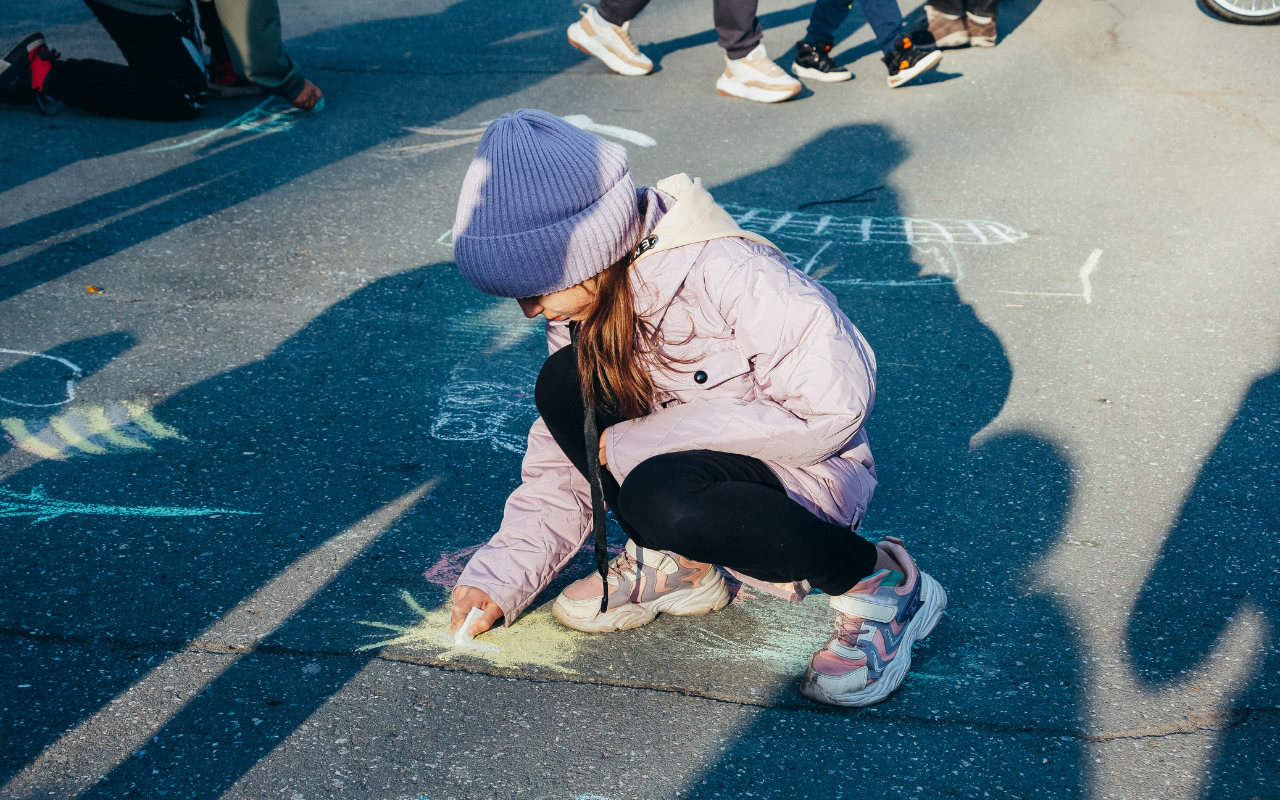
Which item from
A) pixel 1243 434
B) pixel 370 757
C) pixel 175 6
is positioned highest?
pixel 175 6

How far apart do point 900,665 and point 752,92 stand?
367cm

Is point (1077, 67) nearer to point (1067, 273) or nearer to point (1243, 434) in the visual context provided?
point (1067, 273)

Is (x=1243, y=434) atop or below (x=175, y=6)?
below

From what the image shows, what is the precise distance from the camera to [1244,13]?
5719 mm

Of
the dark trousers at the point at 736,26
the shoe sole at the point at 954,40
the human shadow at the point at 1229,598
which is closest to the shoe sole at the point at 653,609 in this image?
the human shadow at the point at 1229,598

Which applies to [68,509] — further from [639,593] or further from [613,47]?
[613,47]

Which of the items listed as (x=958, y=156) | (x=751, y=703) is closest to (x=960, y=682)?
(x=751, y=703)

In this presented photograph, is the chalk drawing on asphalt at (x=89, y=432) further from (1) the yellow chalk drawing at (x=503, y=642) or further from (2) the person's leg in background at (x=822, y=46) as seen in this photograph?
(2) the person's leg in background at (x=822, y=46)

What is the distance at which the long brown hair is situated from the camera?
1.78 m

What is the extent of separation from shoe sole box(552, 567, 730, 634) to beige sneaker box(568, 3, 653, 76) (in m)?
3.83

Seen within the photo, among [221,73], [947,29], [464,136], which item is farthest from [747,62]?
[221,73]

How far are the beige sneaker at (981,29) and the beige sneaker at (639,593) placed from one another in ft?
14.8

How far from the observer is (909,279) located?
3.38 m

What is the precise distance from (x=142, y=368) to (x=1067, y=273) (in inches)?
115
